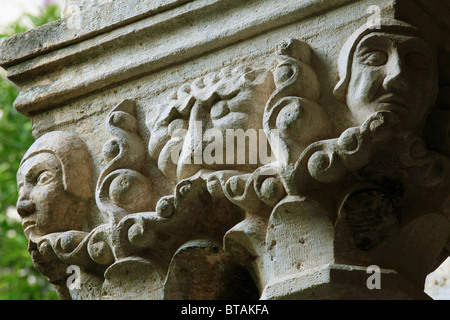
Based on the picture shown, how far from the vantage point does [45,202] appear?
2.21 m

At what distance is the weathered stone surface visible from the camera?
72.5 inches

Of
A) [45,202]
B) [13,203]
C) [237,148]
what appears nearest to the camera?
[237,148]

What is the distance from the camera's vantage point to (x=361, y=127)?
1.82 m

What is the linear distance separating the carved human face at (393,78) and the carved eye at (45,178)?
720 mm

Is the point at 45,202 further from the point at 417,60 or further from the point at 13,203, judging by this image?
the point at 13,203

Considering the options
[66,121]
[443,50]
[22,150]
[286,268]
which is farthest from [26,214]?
[22,150]

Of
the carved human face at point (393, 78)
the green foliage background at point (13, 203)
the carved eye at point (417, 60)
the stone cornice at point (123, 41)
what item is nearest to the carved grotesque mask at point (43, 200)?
the stone cornice at point (123, 41)

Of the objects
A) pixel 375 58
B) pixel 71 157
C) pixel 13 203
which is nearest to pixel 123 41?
pixel 71 157

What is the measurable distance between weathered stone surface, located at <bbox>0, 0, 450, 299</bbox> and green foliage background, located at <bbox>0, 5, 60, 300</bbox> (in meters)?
2.07

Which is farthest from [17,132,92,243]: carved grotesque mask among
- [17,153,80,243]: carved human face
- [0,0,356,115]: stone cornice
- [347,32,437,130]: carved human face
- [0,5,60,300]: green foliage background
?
[0,5,60,300]: green foliage background

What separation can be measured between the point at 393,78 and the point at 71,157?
786 millimetres

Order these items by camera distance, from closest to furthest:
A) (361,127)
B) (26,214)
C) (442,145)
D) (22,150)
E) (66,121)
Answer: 1. (361,127)
2. (442,145)
3. (26,214)
4. (66,121)
5. (22,150)
